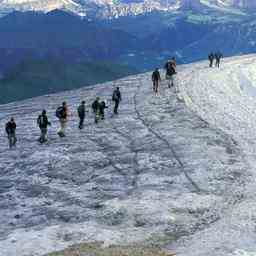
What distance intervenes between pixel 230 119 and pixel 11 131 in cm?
1619

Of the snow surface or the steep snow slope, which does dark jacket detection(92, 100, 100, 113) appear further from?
the steep snow slope

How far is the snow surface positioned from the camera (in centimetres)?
2350

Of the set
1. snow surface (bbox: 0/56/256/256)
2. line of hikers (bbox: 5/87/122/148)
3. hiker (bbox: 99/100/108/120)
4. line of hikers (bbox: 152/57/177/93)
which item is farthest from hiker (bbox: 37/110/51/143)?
line of hikers (bbox: 152/57/177/93)

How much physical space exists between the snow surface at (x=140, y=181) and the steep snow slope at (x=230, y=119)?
80 mm

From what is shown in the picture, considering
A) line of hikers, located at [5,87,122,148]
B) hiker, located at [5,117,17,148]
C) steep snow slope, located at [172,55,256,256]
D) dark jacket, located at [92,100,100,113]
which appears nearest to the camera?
steep snow slope, located at [172,55,256,256]

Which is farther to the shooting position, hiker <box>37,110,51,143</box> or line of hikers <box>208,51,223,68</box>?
line of hikers <box>208,51,223,68</box>

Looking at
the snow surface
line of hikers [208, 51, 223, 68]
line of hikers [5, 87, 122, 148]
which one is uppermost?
line of hikers [208, 51, 223, 68]

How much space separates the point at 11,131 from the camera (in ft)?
133

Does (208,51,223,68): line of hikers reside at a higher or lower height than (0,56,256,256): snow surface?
higher

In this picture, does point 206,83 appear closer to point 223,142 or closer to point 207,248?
point 223,142

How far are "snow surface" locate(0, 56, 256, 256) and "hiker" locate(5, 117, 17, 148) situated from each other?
0.66m

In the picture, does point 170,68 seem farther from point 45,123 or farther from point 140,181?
point 140,181

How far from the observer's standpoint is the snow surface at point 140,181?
23.5 meters

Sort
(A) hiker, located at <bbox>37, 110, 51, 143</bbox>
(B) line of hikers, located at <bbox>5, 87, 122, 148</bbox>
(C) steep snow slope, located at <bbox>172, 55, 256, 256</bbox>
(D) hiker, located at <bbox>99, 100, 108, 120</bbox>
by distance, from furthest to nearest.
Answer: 1. (D) hiker, located at <bbox>99, 100, 108, 120</bbox>
2. (B) line of hikers, located at <bbox>5, 87, 122, 148</bbox>
3. (A) hiker, located at <bbox>37, 110, 51, 143</bbox>
4. (C) steep snow slope, located at <bbox>172, 55, 256, 256</bbox>
